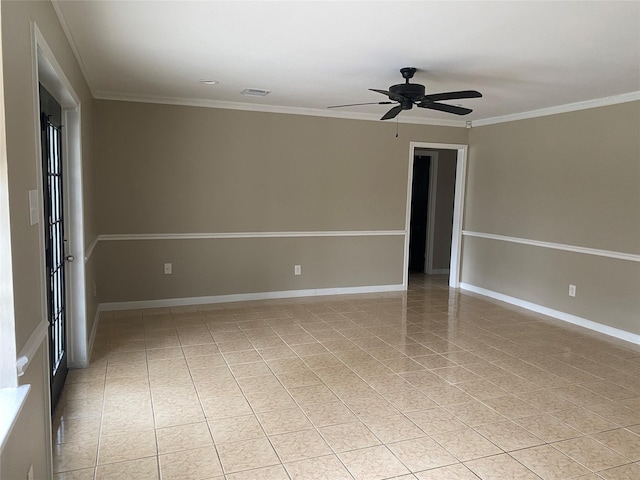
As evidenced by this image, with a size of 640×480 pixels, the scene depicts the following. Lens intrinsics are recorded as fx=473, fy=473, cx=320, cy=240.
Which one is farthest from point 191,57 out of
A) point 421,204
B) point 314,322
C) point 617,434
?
point 421,204

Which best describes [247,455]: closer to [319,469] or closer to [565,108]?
[319,469]

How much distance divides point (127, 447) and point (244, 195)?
352 centimetres

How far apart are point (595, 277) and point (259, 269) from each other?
3733 mm

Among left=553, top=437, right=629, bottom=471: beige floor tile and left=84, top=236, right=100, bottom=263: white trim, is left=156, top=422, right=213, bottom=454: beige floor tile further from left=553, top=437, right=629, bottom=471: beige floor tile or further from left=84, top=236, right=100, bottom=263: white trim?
left=553, top=437, right=629, bottom=471: beige floor tile

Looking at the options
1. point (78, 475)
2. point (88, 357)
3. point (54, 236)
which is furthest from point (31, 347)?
point (88, 357)

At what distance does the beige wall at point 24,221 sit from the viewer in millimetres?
1570

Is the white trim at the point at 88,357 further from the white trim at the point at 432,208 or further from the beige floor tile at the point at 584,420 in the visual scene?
the white trim at the point at 432,208

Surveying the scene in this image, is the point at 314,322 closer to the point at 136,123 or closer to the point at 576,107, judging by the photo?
the point at 136,123

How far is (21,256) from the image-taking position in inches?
68.2

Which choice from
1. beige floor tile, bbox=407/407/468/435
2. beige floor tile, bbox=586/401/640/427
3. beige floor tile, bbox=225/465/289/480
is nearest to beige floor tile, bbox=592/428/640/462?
beige floor tile, bbox=586/401/640/427

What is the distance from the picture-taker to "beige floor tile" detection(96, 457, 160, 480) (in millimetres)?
2303

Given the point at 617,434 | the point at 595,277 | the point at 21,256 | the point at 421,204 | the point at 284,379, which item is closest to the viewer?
the point at 21,256

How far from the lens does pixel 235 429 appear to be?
2.78m

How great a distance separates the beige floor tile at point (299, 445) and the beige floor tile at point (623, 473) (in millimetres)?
1414
